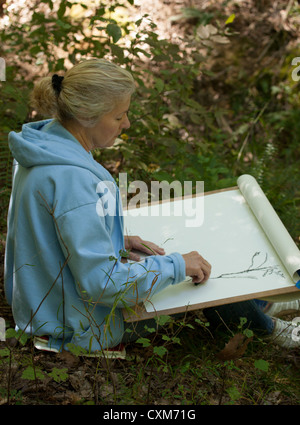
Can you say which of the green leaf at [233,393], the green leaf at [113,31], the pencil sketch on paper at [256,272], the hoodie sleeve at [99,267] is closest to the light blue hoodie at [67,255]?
the hoodie sleeve at [99,267]

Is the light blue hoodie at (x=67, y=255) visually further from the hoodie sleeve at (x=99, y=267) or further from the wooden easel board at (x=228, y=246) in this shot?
the wooden easel board at (x=228, y=246)

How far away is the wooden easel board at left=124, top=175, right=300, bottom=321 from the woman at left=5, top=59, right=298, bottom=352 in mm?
91

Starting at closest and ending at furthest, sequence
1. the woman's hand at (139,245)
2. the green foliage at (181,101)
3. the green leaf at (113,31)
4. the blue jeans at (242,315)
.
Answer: the woman's hand at (139,245) < the blue jeans at (242,315) < the green leaf at (113,31) < the green foliage at (181,101)

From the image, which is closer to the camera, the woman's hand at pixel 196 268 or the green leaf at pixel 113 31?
the woman's hand at pixel 196 268

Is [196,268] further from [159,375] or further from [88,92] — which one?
[88,92]

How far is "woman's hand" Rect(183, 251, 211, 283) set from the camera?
2.00 metres

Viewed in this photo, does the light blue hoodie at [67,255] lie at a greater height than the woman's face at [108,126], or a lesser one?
lesser

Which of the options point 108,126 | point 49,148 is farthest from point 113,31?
point 49,148

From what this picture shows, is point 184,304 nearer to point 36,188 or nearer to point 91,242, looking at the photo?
point 91,242

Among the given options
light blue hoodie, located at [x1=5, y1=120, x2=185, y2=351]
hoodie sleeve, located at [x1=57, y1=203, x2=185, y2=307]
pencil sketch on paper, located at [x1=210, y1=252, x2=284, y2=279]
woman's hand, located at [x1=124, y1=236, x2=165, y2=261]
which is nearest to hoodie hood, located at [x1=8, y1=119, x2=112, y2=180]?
light blue hoodie, located at [x1=5, y1=120, x2=185, y2=351]

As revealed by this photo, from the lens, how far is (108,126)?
2102 millimetres

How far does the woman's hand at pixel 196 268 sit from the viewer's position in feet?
6.55

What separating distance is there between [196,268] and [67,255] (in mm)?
573
